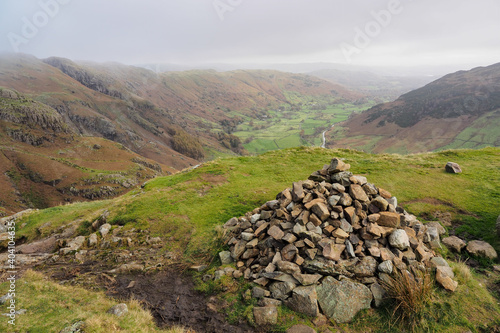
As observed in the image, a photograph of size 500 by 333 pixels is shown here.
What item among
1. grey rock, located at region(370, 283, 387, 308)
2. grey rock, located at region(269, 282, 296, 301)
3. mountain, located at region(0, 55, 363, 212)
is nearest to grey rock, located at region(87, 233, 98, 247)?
grey rock, located at region(269, 282, 296, 301)

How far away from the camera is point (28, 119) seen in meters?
104

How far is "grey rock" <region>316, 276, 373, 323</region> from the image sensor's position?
802cm

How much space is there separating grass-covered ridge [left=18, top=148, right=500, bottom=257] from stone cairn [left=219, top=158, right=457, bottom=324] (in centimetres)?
342

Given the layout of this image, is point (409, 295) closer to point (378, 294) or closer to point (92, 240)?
point (378, 294)

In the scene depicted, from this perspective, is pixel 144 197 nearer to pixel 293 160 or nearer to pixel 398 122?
pixel 293 160

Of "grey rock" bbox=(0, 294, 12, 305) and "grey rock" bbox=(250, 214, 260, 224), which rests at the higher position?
"grey rock" bbox=(250, 214, 260, 224)

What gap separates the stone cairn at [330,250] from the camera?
8.30 meters

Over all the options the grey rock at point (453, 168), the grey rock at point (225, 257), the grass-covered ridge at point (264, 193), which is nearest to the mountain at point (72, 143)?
the grass-covered ridge at point (264, 193)

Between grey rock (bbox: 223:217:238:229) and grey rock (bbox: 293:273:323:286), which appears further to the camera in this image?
grey rock (bbox: 223:217:238:229)

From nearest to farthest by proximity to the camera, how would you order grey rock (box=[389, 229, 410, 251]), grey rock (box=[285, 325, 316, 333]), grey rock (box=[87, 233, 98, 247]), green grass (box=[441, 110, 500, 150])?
grey rock (box=[285, 325, 316, 333]) → grey rock (box=[389, 229, 410, 251]) → grey rock (box=[87, 233, 98, 247]) → green grass (box=[441, 110, 500, 150])

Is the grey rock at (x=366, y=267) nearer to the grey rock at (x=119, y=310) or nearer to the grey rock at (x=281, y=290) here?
the grey rock at (x=281, y=290)

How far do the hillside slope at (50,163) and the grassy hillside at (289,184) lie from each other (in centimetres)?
6723

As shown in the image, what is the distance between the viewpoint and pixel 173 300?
9.73m

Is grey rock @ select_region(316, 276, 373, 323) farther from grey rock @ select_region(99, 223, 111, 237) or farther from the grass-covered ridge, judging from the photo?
grey rock @ select_region(99, 223, 111, 237)
